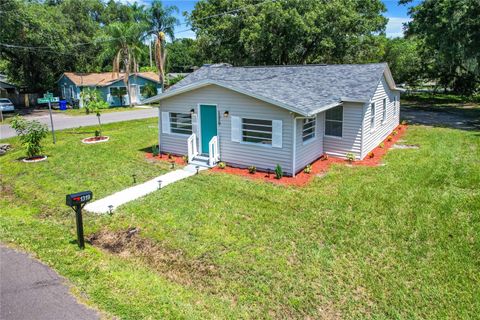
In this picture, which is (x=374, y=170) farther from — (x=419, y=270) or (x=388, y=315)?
(x=388, y=315)

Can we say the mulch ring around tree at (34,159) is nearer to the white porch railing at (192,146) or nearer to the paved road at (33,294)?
the white porch railing at (192,146)

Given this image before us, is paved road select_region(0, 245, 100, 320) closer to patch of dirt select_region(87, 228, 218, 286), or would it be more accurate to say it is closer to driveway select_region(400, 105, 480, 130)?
patch of dirt select_region(87, 228, 218, 286)

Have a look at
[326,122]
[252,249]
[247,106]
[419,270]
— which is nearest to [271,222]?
[252,249]

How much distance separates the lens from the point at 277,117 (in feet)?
35.8

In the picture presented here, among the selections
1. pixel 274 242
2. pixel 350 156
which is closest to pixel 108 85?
pixel 350 156

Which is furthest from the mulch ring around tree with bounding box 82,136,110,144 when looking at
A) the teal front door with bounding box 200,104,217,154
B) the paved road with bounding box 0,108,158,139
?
the teal front door with bounding box 200,104,217,154

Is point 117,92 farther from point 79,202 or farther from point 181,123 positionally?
point 79,202

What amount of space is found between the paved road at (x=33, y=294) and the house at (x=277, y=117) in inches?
274

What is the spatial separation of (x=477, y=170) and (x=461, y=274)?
626cm

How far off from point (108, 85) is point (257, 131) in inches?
1060

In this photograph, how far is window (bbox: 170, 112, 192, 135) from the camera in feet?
43.6

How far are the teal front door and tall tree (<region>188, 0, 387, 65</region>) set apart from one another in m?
15.8

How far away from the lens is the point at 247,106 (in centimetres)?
1146

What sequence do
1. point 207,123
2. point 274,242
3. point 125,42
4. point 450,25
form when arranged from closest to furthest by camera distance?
point 274,242
point 207,123
point 450,25
point 125,42
